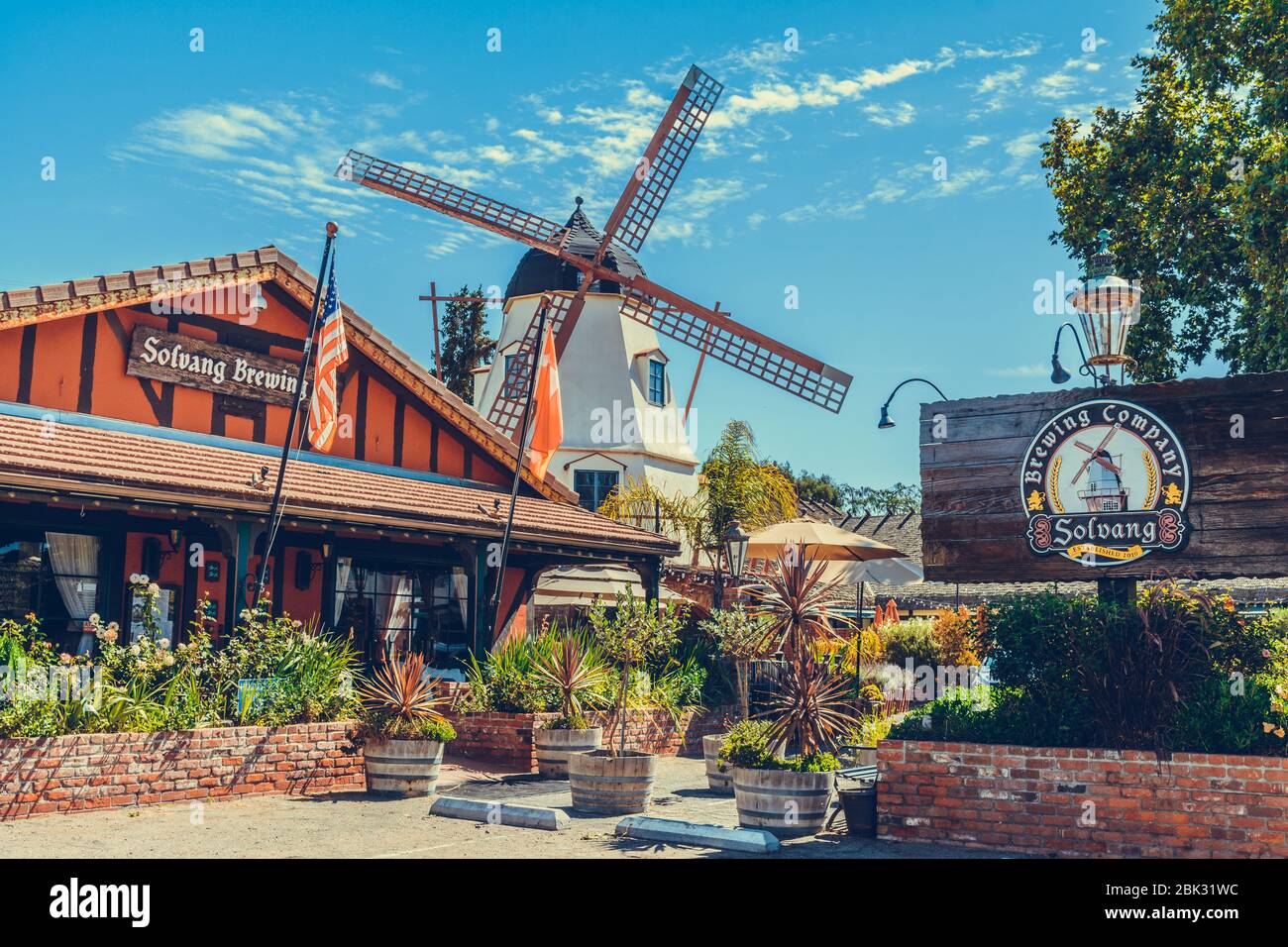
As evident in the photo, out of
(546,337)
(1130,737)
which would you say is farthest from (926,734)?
(546,337)

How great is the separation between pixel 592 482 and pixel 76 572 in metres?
16.8

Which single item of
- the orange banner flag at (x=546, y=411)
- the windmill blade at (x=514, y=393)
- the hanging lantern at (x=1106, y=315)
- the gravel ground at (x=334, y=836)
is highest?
the windmill blade at (x=514, y=393)

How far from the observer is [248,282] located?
53.1 ft

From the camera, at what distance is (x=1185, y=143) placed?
17312 mm

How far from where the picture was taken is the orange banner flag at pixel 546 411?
56.7ft

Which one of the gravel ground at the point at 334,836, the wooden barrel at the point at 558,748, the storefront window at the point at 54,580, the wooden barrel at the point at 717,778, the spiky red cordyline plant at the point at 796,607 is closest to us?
Result: the gravel ground at the point at 334,836

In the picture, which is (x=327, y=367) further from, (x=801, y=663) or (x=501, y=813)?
(x=801, y=663)

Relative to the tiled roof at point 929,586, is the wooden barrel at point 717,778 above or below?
below

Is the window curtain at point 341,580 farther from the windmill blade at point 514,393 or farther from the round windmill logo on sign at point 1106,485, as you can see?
the round windmill logo on sign at point 1106,485

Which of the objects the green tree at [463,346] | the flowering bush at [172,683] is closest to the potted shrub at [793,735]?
the flowering bush at [172,683]

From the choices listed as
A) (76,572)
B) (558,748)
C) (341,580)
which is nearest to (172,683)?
(558,748)

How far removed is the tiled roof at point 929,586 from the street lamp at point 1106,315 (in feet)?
20.4

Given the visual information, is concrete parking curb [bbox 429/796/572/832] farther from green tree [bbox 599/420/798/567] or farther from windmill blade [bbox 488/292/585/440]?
green tree [bbox 599/420/798/567]
